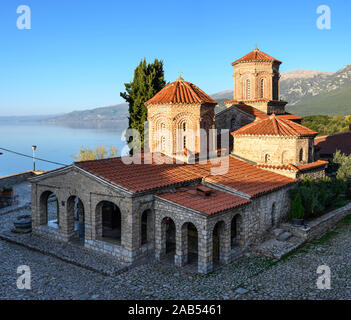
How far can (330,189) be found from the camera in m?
18.3

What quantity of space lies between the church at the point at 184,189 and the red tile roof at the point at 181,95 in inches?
2.3

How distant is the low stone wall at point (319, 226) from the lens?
14.9 m

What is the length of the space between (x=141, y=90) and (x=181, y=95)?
9840mm

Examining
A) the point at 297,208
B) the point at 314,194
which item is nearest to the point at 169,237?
the point at 297,208

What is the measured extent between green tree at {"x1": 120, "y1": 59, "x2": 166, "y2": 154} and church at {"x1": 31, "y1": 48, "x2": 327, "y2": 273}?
778 cm

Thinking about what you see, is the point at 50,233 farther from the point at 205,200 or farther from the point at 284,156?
the point at 284,156

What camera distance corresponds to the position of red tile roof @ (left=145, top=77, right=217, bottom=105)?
17.5 m

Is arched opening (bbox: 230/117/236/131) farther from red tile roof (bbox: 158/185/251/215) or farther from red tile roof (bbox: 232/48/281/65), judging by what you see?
red tile roof (bbox: 158/185/251/215)

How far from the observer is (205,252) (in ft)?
38.7

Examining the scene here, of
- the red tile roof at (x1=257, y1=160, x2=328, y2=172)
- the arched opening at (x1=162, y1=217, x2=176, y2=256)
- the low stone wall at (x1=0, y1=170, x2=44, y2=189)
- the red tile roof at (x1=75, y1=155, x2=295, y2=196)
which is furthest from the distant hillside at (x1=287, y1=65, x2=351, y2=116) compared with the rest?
the arched opening at (x1=162, y1=217, x2=176, y2=256)

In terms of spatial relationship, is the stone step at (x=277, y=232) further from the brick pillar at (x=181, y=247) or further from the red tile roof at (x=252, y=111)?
the red tile roof at (x=252, y=111)
